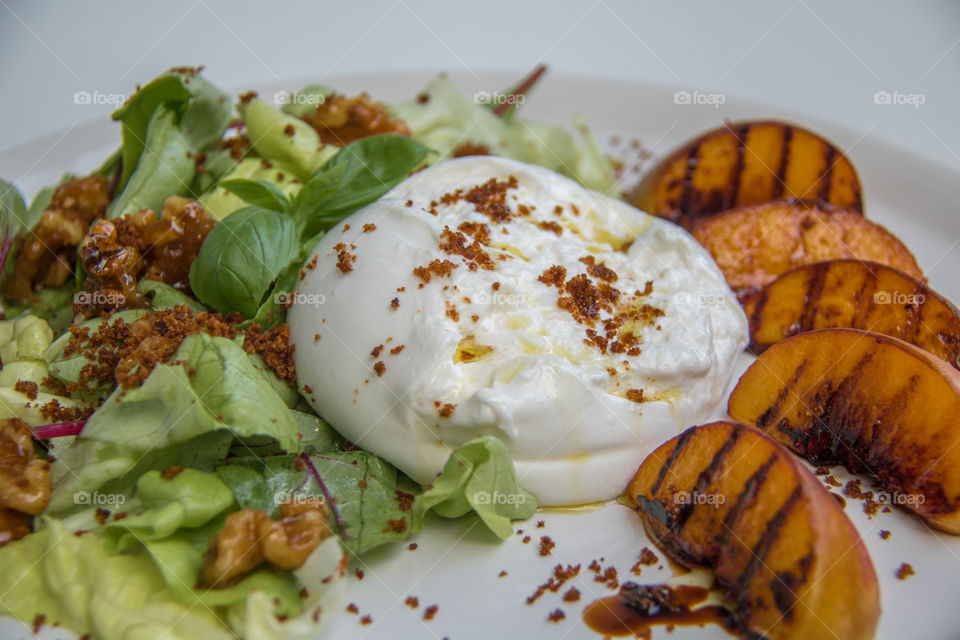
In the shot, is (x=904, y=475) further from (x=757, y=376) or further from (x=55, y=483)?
(x=55, y=483)

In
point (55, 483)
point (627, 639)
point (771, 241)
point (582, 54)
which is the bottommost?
point (55, 483)

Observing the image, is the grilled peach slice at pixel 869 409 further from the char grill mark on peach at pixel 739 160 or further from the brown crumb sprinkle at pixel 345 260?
the brown crumb sprinkle at pixel 345 260

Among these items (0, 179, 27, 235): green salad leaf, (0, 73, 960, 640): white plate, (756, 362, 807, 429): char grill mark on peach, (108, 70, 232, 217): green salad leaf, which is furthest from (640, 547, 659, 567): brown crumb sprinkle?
(0, 179, 27, 235): green salad leaf

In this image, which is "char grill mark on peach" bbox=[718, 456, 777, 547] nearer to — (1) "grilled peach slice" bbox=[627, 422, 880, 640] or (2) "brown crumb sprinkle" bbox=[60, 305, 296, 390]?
(1) "grilled peach slice" bbox=[627, 422, 880, 640]

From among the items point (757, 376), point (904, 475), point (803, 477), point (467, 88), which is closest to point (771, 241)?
point (757, 376)

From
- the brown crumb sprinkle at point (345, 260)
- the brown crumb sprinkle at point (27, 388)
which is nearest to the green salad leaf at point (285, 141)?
the brown crumb sprinkle at point (345, 260)
